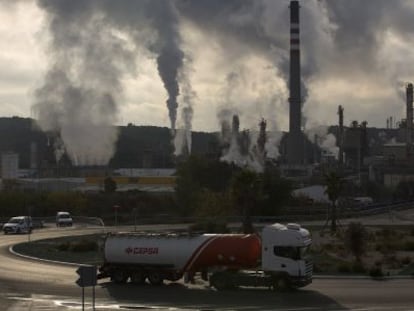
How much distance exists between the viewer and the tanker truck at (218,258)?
109ft

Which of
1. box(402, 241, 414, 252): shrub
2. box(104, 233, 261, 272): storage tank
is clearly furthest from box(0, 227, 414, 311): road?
box(402, 241, 414, 252): shrub

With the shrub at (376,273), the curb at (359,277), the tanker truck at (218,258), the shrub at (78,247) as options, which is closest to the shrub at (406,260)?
the curb at (359,277)

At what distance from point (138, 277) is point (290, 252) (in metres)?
7.85

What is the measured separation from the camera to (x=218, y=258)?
3472cm

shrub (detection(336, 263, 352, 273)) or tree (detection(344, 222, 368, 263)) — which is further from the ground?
tree (detection(344, 222, 368, 263))

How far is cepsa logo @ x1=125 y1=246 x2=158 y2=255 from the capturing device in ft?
118

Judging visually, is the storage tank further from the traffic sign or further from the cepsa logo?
the traffic sign

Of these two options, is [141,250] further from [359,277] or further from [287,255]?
[359,277]

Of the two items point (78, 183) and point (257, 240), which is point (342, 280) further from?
point (78, 183)

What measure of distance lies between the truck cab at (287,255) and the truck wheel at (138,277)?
628 centimetres

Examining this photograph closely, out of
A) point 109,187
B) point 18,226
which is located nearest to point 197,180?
point 109,187

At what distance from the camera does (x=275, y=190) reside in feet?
313

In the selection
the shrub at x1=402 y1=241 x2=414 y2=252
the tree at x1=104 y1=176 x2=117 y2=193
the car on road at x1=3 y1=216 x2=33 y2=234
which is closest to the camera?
the shrub at x1=402 y1=241 x2=414 y2=252

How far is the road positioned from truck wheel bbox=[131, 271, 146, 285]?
2.24 feet
